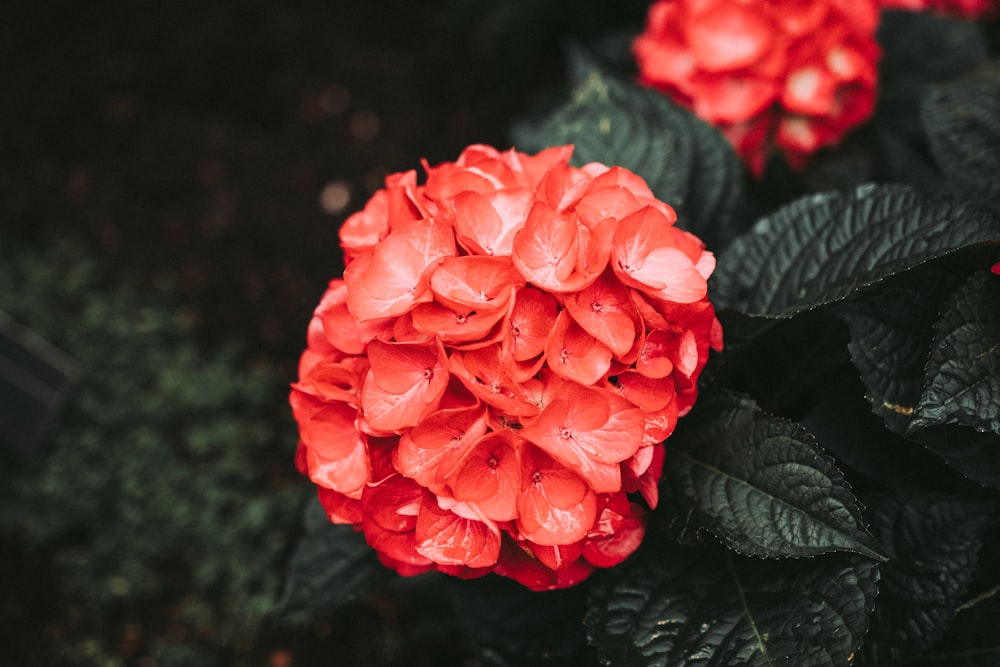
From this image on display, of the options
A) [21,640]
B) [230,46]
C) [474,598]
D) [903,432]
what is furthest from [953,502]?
[230,46]

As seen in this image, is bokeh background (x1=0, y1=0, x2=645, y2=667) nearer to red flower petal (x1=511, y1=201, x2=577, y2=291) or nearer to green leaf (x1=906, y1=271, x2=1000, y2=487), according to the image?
red flower petal (x1=511, y1=201, x2=577, y2=291)

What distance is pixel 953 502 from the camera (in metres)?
0.98

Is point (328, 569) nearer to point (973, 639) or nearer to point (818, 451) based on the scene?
point (818, 451)

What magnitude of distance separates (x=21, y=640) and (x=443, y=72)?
239 cm

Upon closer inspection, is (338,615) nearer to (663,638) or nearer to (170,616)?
(170,616)

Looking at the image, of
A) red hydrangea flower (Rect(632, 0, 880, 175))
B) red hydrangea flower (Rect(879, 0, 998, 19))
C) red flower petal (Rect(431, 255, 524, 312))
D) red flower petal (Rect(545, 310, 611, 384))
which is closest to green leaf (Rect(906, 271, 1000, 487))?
red flower petal (Rect(545, 310, 611, 384))

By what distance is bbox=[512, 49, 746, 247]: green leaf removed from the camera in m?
1.20

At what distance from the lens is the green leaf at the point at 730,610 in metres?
0.85

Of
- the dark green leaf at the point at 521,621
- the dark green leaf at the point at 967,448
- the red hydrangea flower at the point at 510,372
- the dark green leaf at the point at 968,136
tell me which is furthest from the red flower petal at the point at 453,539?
the dark green leaf at the point at 968,136

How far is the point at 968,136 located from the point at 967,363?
51 cm

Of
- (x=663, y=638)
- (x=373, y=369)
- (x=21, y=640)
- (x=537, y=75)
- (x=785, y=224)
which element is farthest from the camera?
(x=537, y=75)

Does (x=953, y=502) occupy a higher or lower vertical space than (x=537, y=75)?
lower

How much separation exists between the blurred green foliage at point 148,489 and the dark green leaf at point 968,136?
5.53ft

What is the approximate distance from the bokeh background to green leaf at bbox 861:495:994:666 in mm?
1185
